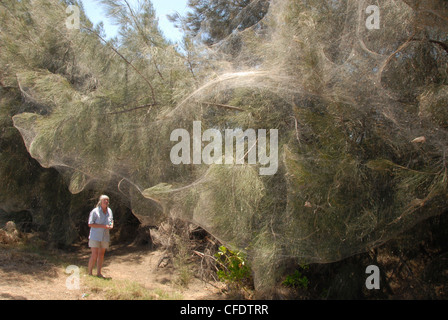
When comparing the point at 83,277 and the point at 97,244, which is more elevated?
the point at 97,244

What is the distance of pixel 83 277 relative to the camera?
5.34 metres

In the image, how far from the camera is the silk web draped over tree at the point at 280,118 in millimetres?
3375

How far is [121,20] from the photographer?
500 cm

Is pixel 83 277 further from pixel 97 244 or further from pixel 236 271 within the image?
pixel 236 271

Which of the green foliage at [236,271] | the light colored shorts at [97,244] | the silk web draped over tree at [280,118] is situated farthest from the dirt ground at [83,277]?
the silk web draped over tree at [280,118]

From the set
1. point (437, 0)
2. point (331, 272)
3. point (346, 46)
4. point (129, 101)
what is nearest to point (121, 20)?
point (129, 101)

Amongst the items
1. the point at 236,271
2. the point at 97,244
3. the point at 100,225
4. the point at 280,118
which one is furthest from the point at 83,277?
the point at 280,118

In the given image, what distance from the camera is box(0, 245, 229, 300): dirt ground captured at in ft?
15.3

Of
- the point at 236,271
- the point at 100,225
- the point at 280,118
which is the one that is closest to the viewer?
the point at 280,118

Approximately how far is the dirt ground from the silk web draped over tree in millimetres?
985

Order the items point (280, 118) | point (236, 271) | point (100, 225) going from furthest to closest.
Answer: point (100, 225), point (236, 271), point (280, 118)

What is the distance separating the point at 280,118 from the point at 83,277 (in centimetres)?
349

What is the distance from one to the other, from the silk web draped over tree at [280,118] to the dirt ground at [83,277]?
98 cm

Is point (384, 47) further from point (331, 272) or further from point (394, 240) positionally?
point (331, 272)
